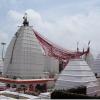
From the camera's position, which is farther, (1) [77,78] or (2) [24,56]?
(2) [24,56]

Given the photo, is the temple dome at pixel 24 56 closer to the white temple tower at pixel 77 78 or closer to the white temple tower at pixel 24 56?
the white temple tower at pixel 24 56

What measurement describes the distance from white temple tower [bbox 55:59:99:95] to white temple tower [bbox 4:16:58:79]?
1379cm

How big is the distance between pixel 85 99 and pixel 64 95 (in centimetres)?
246

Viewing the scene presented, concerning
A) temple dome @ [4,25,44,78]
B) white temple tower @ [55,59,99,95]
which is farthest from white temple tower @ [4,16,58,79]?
white temple tower @ [55,59,99,95]

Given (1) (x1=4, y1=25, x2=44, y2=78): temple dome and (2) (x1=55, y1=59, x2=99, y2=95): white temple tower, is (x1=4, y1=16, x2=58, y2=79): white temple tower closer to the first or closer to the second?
(1) (x1=4, y1=25, x2=44, y2=78): temple dome

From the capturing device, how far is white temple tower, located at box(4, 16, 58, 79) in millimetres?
47688

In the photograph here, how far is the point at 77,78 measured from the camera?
33.8 metres

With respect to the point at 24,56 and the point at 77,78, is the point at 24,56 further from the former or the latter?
the point at 77,78

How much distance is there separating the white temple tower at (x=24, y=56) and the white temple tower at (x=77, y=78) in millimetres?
13791

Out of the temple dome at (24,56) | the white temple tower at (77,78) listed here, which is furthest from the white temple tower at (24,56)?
the white temple tower at (77,78)

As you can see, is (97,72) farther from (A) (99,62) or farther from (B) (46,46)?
(B) (46,46)

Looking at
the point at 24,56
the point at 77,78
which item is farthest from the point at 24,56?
the point at 77,78

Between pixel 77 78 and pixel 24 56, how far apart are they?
16.6 m

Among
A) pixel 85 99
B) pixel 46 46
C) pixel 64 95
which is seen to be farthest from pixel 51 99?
pixel 46 46
